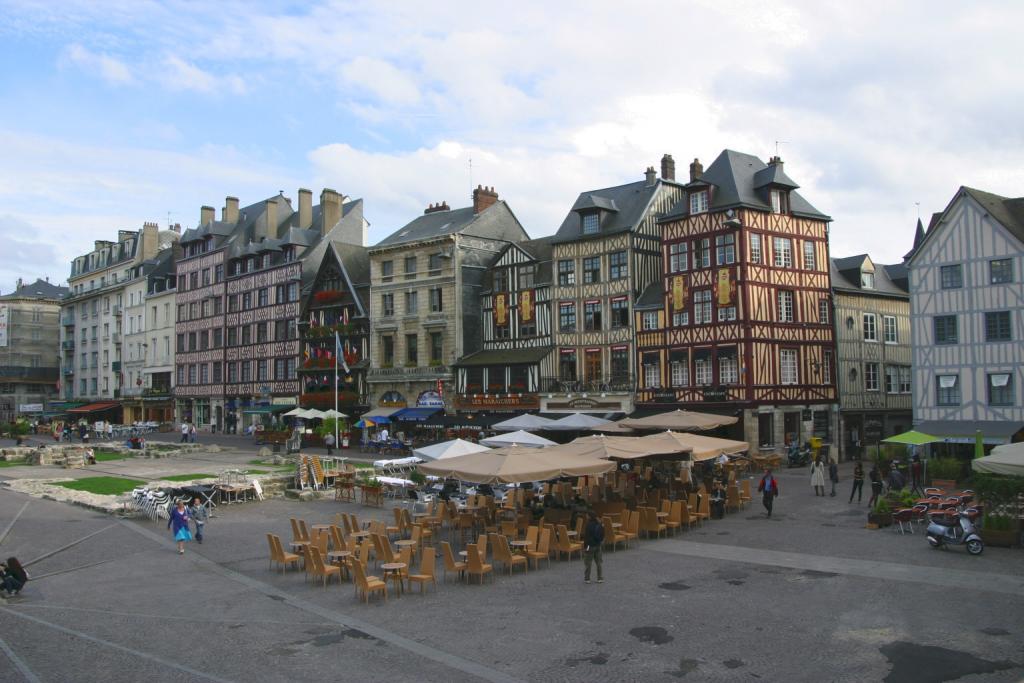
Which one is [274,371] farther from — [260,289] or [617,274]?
[617,274]

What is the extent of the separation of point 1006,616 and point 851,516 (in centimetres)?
919

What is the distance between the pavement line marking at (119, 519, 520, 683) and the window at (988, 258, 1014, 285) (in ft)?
86.3

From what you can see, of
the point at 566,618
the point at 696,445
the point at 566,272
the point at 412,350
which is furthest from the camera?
the point at 412,350

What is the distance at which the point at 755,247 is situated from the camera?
114ft

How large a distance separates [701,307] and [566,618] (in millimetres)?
25497

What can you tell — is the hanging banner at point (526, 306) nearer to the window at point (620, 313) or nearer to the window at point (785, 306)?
the window at point (620, 313)

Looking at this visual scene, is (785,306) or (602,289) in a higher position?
(602,289)

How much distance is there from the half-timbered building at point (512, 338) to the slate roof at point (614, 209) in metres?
1.86

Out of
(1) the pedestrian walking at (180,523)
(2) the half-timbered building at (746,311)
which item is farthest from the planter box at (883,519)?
(2) the half-timbered building at (746,311)

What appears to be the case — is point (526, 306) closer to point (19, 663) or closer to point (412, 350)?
point (412, 350)

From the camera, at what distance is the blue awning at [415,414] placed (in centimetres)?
4441

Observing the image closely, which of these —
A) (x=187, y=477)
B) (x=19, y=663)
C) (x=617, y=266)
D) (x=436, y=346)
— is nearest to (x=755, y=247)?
(x=617, y=266)

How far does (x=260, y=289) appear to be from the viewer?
5794 centimetres

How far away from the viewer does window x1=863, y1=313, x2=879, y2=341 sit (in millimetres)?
38469
